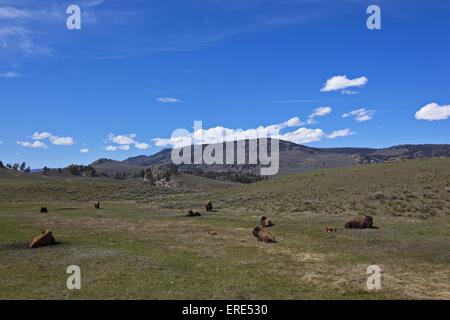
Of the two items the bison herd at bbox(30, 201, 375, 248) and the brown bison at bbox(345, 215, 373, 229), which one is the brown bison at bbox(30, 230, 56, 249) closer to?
the bison herd at bbox(30, 201, 375, 248)

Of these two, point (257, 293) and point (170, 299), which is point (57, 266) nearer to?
point (170, 299)

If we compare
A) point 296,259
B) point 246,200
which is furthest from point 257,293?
point 246,200

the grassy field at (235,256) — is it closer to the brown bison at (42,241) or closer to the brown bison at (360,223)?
the brown bison at (42,241)

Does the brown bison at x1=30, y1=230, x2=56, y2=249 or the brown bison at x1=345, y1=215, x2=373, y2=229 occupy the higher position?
the brown bison at x1=345, y1=215, x2=373, y2=229

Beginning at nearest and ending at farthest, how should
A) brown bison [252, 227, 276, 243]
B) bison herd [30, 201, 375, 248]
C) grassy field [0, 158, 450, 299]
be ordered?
grassy field [0, 158, 450, 299]
bison herd [30, 201, 375, 248]
brown bison [252, 227, 276, 243]

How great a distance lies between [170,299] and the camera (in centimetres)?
1384

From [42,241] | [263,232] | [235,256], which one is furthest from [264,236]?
[42,241]

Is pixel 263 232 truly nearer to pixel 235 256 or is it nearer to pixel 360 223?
pixel 235 256

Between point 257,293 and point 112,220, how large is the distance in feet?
85.8

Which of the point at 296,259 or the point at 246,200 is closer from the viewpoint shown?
the point at 296,259

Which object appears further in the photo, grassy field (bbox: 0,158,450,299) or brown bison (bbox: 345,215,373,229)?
brown bison (bbox: 345,215,373,229)

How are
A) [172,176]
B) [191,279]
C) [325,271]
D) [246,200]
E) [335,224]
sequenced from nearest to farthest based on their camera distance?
1. [191,279]
2. [325,271]
3. [335,224]
4. [246,200]
5. [172,176]

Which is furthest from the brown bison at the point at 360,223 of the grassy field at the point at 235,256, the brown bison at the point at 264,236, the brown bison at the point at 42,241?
the brown bison at the point at 42,241

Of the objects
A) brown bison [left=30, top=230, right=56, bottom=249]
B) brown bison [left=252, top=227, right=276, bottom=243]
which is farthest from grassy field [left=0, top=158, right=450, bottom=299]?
brown bison [left=30, top=230, right=56, bottom=249]
